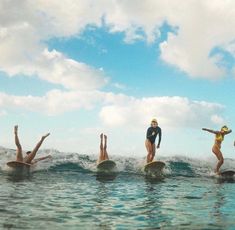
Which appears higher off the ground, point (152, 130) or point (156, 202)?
point (152, 130)

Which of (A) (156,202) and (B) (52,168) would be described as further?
(B) (52,168)

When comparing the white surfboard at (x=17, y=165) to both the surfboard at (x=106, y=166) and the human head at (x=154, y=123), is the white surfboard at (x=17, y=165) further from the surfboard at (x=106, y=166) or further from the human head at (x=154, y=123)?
the human head at (x=154, y=123)

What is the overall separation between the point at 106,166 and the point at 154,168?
9.54 ft

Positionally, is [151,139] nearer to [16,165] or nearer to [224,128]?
[224,128]

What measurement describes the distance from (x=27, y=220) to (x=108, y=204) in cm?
305

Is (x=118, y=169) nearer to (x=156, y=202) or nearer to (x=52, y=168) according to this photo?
(x=52, y=168)

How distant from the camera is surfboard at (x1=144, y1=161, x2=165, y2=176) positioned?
73.0 ft

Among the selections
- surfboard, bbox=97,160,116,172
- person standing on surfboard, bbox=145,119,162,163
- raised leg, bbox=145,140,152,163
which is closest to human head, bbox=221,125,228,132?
person standing on surfboard, bbox=145,119,162,163

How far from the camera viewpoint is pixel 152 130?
894 inches

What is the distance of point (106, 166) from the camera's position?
2369cm

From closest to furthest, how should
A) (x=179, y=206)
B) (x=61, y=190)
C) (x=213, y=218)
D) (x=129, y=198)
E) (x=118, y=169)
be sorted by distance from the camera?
(x=213, y=218), (x=179, y=206), (x=129, y=198), (x=61, y=190), (x=118, y=169)

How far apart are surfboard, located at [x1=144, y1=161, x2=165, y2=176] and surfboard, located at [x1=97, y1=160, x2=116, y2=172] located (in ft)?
6.84

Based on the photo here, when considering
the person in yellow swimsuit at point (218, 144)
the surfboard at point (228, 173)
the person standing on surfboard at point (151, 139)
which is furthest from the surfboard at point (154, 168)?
the surfboard at point (228, 173)

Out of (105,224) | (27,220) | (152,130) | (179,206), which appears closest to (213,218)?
(179,206)
